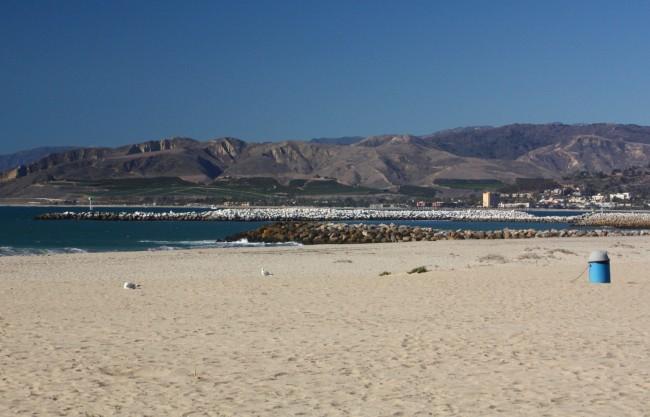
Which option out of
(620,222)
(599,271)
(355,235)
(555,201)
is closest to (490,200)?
(555,201)

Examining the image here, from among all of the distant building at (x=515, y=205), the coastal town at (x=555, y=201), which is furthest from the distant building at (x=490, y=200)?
the distant building at (x=515, y=205)

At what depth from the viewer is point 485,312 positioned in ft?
38.9

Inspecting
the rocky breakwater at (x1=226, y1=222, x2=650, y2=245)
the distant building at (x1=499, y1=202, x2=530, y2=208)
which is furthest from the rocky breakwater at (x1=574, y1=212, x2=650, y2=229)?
the distant building at (x1=499, y1=202, x2=530, y2=208)

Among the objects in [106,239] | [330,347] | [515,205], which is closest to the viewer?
[330,347]

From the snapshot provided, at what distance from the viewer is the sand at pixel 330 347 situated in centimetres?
686

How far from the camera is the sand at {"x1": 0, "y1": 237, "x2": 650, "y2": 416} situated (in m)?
6.86

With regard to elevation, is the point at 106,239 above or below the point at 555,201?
above

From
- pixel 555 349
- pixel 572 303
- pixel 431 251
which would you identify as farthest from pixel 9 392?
pixel 431 251

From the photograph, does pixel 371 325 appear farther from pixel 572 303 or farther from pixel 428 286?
pixel 428 286

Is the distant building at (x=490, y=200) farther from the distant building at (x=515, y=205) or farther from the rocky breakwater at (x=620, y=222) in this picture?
the rocky breakwater at (x=620, y=222)

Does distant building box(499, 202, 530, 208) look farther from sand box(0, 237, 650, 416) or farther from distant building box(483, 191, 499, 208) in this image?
sand box(0, 237, 650, 416)

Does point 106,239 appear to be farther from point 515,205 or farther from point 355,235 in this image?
point 515,205

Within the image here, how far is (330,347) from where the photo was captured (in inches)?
361

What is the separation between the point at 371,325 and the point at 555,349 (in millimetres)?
2575
